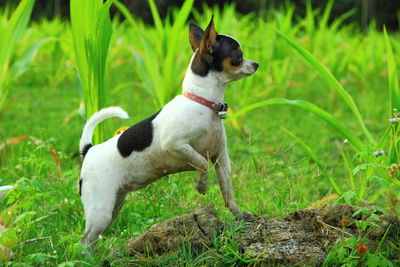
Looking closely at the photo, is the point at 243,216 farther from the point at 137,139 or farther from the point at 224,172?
the point at 137,139

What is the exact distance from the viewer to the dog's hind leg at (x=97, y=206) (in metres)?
2.28

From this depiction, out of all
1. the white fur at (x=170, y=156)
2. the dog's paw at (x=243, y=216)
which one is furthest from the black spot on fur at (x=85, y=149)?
the dog's paw at (x=243, y=216)

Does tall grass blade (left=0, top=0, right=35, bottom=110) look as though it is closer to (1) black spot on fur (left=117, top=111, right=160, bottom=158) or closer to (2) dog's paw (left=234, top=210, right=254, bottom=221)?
(1) black spot on fur (left=117, top=111, right=160, bottom=158)

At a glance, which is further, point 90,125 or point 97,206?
point 90,125

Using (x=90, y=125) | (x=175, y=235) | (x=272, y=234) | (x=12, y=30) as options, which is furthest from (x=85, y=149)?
(x=12, y=30)

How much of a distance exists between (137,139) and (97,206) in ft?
0.97

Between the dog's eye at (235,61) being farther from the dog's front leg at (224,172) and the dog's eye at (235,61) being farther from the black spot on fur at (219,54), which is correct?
the dog's front leg at (224,172)

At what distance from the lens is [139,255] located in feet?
7.16

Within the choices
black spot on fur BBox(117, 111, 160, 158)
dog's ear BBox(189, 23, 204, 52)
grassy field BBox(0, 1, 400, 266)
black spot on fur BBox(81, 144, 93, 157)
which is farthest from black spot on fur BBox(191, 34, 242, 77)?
black spot on fur BBox(81, 144, 93, 157)

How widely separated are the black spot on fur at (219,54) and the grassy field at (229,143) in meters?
0.48

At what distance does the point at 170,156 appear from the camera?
2.21 meters

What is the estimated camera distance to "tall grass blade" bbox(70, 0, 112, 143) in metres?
2.86

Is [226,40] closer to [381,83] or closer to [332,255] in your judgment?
[332,255]

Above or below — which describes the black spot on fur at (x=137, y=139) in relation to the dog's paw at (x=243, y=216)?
above
